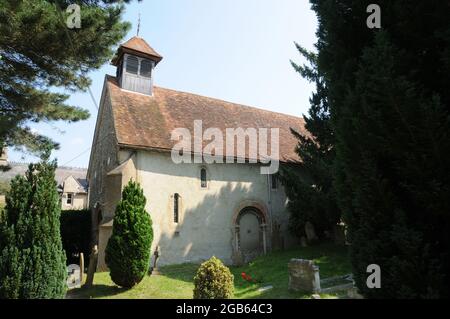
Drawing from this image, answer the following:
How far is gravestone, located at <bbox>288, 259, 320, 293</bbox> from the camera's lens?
9.71 m

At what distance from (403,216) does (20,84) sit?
14.1 meters

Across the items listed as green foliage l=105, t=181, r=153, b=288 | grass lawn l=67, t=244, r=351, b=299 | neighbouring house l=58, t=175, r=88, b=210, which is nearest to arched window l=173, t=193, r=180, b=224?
grass lawn l=67, t=244, r=351, b=299

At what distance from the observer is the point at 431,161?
13.9 ft

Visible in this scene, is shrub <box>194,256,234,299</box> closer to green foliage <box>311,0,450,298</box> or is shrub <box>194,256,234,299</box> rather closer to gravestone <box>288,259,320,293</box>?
gravestone <box>288,259,320,293</box>

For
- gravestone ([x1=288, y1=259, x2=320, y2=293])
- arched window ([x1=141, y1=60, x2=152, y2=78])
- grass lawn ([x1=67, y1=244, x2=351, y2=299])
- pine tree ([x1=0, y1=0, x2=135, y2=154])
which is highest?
arched window ([x1=141, y1=60, x2=152, y2=78])

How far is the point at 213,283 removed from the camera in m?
8.83

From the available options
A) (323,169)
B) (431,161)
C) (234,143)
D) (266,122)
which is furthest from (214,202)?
(431,161)

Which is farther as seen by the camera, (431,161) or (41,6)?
(41,6)

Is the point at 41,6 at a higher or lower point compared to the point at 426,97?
higher

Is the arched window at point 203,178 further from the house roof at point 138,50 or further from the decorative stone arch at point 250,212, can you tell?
the house roof at point 138,50

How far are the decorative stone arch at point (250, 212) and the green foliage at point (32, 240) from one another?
11185 millimetres

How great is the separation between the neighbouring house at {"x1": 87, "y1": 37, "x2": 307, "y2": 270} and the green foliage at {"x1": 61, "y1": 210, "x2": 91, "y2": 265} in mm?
965
